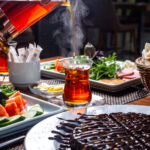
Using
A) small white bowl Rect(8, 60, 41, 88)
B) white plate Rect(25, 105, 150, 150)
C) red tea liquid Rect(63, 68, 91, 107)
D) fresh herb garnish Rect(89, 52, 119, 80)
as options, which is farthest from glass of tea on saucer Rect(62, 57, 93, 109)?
fresh herb garnish Rect(89, 52, 119, 80)

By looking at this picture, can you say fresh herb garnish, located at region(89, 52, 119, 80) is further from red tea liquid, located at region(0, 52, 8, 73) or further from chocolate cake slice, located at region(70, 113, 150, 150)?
chocolate cake slice, located at region(70, 113, 150, 150)

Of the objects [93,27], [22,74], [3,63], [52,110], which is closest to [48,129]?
[52,110]

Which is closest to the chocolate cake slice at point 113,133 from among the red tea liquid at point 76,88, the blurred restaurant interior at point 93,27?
the red tea liquid at point 76,88

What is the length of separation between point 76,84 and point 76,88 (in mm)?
16

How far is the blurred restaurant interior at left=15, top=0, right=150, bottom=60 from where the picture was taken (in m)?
3.08

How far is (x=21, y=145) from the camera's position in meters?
0.87

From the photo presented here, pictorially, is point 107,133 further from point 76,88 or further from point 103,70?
point 103,70

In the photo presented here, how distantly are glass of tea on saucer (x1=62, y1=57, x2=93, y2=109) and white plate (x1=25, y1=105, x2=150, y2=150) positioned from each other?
14cm

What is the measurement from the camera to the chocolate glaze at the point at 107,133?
71 centimetres

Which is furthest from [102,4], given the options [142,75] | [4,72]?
[142,75]

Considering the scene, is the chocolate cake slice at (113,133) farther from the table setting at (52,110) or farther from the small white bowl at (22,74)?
the small white bowl at (22,74)

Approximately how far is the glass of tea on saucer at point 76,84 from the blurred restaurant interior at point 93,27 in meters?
1.32

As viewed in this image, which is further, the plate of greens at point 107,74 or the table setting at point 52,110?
the plate of greens at point 107,74

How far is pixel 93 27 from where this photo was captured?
5820 mm
